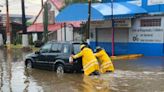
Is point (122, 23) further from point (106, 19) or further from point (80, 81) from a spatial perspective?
point (80, 81)

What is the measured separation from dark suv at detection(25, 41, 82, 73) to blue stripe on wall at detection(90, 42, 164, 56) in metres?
10.9

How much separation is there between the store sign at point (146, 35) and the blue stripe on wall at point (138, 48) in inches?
11.7

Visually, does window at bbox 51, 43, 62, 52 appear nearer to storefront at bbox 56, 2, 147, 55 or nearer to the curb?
the curb

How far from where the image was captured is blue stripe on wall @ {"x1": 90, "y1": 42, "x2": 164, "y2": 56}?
28.5 m

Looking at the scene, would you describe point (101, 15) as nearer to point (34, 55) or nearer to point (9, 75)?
point (34, 55)

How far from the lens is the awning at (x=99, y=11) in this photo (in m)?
28.5

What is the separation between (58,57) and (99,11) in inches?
397

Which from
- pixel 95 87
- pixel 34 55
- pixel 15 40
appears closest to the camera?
pixel 95 87

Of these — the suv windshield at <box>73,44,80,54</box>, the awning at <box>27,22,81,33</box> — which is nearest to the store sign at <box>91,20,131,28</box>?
the suv windshield at <box>73,44,80,54</box>

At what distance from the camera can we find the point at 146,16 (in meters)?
29.4

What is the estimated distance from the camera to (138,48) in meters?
30.2

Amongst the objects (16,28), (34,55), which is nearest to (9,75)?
(34,55)

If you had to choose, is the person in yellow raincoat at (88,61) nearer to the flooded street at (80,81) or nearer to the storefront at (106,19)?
the flooded street at (80,81)

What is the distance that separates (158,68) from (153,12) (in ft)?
28.1
